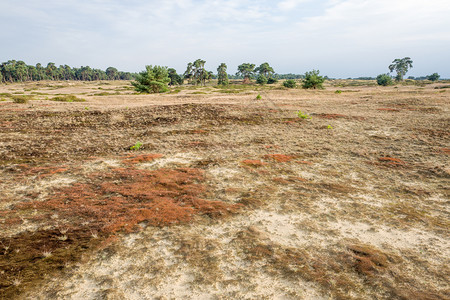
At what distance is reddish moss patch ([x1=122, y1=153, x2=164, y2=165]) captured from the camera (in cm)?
1028

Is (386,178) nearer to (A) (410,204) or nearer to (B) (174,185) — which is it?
(A) (410,204)

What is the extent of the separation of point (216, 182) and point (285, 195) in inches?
96.8

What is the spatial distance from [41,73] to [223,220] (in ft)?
642

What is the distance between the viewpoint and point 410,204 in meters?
6.91

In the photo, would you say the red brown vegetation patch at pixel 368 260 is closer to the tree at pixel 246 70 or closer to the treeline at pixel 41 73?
the tree at pixel 246 70

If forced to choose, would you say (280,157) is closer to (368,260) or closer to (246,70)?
(368,260)

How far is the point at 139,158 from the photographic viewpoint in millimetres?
10594

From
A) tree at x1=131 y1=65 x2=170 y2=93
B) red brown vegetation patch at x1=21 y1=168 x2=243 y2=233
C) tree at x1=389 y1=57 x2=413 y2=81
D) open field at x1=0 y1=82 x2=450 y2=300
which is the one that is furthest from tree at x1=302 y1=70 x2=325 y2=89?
tree at x1=389 y1=57 x2=413 y2=81

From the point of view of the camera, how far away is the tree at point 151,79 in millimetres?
45875

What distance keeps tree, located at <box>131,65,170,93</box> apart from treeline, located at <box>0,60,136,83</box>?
122513 mm

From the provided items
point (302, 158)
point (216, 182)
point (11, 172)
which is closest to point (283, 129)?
point (302, 158)

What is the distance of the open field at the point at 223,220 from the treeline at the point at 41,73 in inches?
6266

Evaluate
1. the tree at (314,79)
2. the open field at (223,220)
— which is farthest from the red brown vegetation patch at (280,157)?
the tree at (314,79)

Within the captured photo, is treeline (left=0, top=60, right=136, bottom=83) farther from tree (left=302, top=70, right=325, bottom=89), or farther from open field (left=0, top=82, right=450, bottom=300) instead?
open field (left=0, top=82, right=450, bottom=300)
